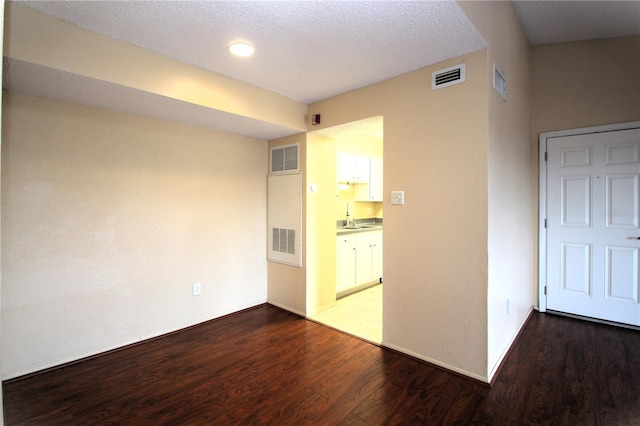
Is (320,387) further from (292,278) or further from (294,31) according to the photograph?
(294,31)

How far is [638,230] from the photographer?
3.25 m

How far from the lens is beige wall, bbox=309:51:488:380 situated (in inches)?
95.0

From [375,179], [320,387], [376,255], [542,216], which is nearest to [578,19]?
[542,216]

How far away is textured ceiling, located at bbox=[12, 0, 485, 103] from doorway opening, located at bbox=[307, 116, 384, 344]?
28.2 inches

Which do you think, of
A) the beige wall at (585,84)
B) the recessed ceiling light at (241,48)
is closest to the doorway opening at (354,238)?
the recessed ceiling light at (241,48)

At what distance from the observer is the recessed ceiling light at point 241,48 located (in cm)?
240

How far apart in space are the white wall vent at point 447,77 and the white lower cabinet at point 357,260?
2.22 metres

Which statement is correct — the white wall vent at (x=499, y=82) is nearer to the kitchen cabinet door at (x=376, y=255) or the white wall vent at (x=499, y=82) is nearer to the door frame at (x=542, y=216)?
the door frame at (x=542, y=216)

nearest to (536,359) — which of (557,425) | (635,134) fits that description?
(557,425)

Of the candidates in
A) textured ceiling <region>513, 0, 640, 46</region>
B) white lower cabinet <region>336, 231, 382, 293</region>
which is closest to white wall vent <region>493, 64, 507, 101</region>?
textured ceiling <region>513, 0, 640, 46</region>

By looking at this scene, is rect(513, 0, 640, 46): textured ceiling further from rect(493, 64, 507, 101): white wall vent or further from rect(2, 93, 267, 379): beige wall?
rect(2, 93, 267, 379): beige wall

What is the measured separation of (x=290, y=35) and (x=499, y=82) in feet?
5.62

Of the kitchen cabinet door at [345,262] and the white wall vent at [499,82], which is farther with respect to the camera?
the kitchen cabinet door at [345,262]

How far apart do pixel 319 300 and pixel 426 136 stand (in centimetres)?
222
